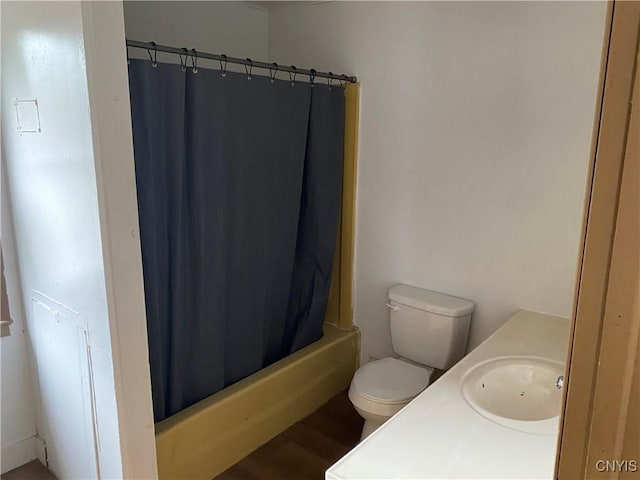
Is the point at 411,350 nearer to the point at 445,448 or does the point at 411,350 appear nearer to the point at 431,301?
the point at 431,301

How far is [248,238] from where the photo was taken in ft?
7.20

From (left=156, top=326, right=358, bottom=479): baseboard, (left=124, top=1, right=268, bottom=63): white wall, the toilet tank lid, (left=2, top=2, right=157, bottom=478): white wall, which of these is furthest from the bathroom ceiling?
(left=156, top=326, right=358, bottom=479): baseboard

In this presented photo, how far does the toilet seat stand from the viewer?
2.05m

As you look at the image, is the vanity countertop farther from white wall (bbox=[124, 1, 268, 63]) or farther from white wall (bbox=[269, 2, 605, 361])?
white wall (bbox=[124, 1, 268, 63])

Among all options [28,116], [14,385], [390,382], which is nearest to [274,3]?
[28,116]

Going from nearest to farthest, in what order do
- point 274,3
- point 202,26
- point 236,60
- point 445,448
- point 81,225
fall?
point 445,448 → point 81,225 → point 236,60 → point 202,26 → point 274,3

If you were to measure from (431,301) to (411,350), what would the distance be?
Result: 269mm

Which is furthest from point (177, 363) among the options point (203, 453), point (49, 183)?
point (49, 183)

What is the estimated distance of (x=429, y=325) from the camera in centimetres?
228

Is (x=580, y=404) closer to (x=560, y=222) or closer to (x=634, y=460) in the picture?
(x=634, y=460)

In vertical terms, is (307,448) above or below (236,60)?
below

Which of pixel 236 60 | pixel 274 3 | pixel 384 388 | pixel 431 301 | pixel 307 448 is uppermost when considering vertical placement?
pixel 274 3

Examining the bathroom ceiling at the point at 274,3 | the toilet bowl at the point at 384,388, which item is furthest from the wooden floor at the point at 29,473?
the bathroom ceiling at the point at 274,3

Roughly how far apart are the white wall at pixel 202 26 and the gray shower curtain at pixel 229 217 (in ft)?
2.11
